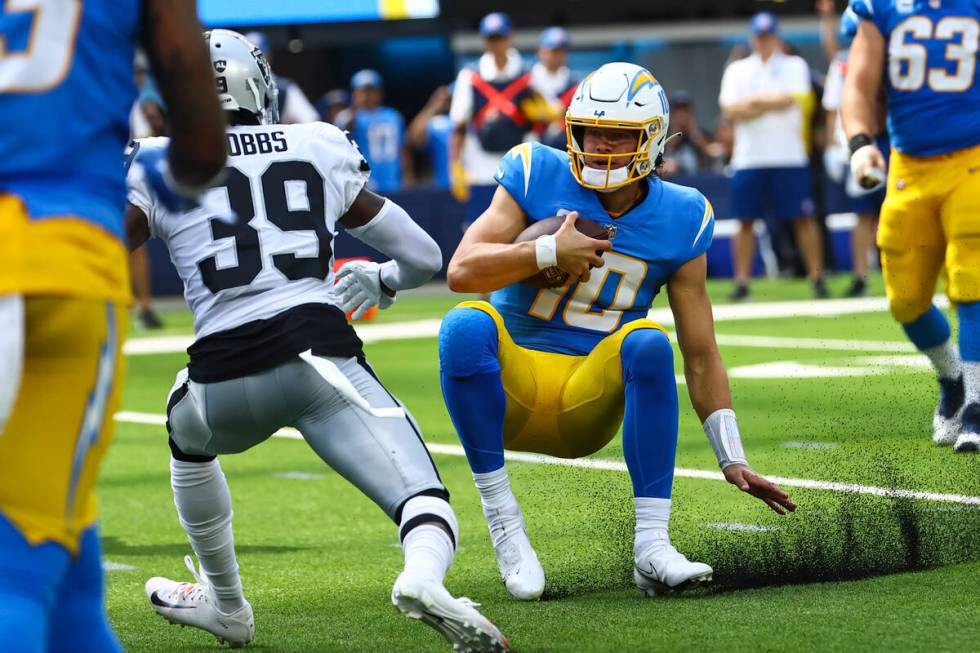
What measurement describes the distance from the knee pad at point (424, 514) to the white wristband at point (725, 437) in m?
1.07

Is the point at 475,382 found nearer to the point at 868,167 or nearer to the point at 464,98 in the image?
the point at 868,167

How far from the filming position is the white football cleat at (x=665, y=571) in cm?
390

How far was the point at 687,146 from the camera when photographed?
17.5 metres

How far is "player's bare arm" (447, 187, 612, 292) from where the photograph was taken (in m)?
4.04

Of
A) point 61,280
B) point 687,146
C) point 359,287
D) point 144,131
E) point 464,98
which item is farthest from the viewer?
point 687,146

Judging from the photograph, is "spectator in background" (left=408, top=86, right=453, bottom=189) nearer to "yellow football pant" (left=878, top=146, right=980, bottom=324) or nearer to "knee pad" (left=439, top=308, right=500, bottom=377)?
"yellow football pant" (left=878, top=146, right=980, bottom=324)

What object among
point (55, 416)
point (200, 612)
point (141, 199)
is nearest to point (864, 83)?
point (141, 199)

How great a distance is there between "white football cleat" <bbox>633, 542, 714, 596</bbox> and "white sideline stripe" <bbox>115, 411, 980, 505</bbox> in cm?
94

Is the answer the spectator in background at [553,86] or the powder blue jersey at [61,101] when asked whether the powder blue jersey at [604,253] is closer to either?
the powder blue jersey at [61,101]

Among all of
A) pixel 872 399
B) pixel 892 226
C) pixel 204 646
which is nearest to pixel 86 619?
pixel 204 646

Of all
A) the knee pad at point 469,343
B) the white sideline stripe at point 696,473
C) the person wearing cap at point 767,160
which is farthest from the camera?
the person wearing cap at point 767,160

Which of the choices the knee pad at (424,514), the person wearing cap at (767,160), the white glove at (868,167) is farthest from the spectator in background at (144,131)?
the knee pad at (424,514)

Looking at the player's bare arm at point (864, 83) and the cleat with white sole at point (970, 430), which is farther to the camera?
the player's bare arm at point (864, 83)

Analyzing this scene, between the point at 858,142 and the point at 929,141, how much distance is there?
276 millimetres
